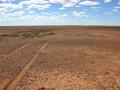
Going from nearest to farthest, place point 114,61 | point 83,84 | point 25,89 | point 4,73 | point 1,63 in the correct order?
point 25,89
point 83,84
point 4,73
point 1,63
point 114,61

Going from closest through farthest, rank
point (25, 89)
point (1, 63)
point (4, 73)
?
point (25, 89) < point (4, 73) < point (1, 63)

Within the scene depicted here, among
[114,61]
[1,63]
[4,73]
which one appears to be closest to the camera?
[4,73]

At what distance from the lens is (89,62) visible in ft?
49.4

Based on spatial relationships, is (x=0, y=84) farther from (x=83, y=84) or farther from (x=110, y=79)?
(x=110, y=79)

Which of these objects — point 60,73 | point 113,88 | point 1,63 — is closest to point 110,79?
point 113,88

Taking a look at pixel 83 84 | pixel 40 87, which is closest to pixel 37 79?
pixel 40 87

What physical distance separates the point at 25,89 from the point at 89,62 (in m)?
6.56

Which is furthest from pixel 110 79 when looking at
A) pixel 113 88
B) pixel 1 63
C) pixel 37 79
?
pixel 1 63

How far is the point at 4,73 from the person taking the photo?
39.0ft

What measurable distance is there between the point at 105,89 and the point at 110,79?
156 cm

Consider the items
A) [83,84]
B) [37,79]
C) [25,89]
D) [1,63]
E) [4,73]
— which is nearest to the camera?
[25,89]

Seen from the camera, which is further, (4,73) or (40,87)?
(4,73)

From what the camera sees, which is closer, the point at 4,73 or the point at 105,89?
the point at 105,89

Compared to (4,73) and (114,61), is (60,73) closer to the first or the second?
(4,73)
